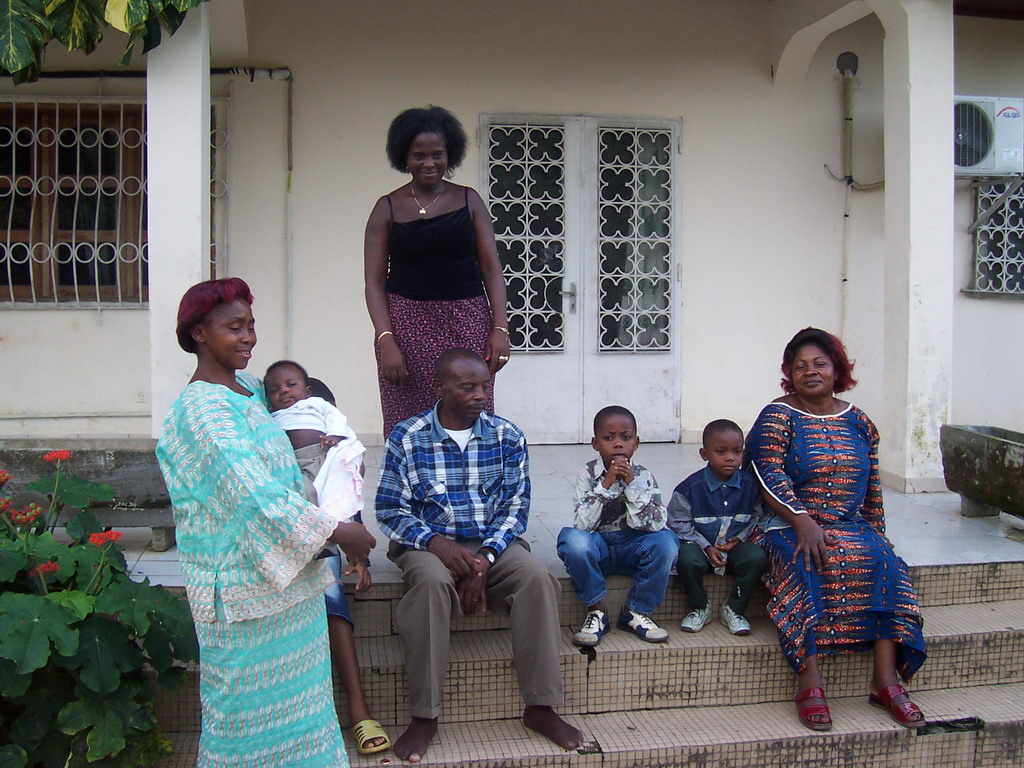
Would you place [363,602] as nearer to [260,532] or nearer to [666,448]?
[260,532]

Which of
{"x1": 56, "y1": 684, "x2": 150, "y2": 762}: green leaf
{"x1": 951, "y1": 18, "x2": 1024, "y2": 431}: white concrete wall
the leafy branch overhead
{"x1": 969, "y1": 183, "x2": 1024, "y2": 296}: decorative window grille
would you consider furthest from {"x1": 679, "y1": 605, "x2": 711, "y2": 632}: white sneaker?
{"x1": 969, "y1": 183, "x2": 1024, "y2": 296}: decorative window grille

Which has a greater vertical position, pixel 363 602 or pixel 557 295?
pixel 557 295

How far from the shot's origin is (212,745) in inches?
87.4

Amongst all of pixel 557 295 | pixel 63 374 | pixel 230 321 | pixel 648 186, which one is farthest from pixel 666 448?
pixel 230 321

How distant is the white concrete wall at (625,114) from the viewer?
587cm

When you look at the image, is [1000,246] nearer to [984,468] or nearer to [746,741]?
[984,468]

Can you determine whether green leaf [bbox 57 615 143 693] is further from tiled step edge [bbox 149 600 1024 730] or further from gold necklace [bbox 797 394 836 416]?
gold necklace [bbox 797 394 836 416]

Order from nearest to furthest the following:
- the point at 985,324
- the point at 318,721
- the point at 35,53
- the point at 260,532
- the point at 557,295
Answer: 1. the point at 260,532
2. the point at 318,721
3. the point at 35,53
4. the point at 557,295
5. the point at 985,324

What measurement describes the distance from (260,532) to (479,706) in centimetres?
131

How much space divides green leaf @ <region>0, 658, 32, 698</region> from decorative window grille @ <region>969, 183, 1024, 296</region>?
6355mm

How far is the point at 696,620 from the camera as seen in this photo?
3.39 m

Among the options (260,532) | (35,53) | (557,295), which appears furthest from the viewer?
(557,295)

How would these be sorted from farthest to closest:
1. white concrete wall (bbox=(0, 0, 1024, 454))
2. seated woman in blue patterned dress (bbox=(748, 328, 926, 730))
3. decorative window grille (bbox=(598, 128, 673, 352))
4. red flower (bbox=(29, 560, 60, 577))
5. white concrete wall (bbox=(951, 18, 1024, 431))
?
white concrete wall (bbox=(951, 18, 1024, 431)) < decorative window grille (bbox=(598, 128, 673, 352)) < white concrete wall (bbox=(0, 0, 1024, 454)) < seated woman in blue patterned dress (bbox=(748, 328, 926, 730)) < red flower (bbox=(29, 560, 60, 577))

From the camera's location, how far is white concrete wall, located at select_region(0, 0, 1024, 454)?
231 inches
